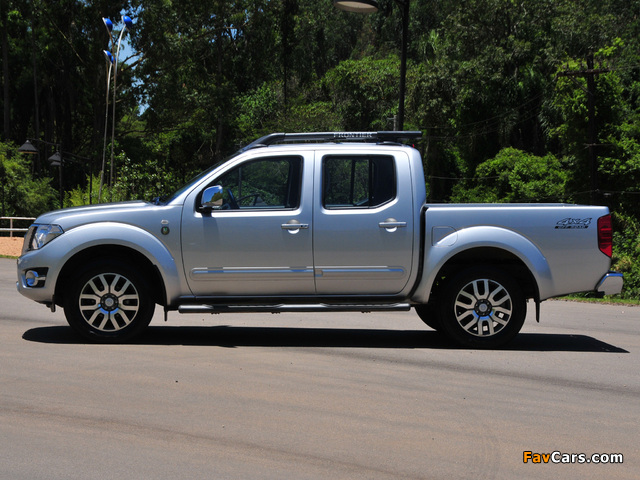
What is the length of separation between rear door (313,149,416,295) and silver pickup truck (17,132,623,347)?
10mm

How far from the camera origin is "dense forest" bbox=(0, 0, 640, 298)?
44.7 meters

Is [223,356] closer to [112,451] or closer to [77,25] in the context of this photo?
[112,451]

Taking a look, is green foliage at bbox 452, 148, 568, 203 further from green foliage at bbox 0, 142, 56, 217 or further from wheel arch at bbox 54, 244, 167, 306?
wheel arch at bbox 54, 244, 167, 306

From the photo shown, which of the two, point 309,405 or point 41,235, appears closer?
point 309,405

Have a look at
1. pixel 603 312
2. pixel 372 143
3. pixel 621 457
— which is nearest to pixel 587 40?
pixel 603 312

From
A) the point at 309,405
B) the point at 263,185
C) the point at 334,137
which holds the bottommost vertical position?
the point at 309,405

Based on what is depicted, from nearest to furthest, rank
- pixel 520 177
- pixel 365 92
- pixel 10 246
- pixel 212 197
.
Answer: pixel 212 197
pixel 10 246
pixel 520 177
pixel 365 92

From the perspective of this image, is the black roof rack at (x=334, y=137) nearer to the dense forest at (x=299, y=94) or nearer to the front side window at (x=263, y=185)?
the front side window at (x=263, y=185)

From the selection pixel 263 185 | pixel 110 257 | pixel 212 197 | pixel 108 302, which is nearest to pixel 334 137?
pixel 263 185

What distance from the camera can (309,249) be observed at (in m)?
8.57

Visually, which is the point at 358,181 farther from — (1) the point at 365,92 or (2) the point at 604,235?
(1) the point at 365,92

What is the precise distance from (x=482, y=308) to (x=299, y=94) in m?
56.0

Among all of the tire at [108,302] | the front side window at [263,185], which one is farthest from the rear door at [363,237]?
the tire at [108,302]

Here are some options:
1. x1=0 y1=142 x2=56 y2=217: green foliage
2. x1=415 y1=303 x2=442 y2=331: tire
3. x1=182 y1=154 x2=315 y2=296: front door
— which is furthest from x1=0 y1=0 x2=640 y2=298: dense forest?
x1=182 y1=154 x2=315 y2=296: front door
